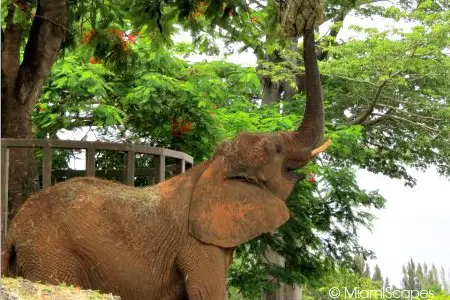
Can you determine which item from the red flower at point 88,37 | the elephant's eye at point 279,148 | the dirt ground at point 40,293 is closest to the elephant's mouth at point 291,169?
the elephant's eye at point 279,148

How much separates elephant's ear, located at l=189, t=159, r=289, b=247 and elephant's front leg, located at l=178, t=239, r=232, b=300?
9 centimetres

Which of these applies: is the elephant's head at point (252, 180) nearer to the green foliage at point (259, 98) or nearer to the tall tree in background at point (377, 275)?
the green foliage at point (259, 98)

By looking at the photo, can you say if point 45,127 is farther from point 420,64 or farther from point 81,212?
point 420,64

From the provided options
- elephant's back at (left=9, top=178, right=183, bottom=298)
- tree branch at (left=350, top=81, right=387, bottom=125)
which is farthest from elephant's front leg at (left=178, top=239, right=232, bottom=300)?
tree branch at (left=350, top=81, right=387, bottom=125)

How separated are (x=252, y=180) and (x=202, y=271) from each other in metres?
0.96

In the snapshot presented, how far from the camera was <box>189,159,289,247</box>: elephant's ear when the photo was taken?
22.0 feet

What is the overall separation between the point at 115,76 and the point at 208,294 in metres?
7.37

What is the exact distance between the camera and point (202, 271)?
6617mm

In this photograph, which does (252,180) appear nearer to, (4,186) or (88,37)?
(4,186)

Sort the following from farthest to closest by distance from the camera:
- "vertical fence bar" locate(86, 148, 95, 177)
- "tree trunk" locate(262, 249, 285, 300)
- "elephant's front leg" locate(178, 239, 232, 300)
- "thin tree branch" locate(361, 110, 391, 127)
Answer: "thin tree branch" locate(361, 110, 391, 127)
"tree trunk" locate(262, 249, 285, 300)
"vertical fence bar" locate(86, 148, 95, 177)
"elephant's front leg" locate(178, 239, 232, 300)

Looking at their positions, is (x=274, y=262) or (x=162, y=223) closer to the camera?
(x=162, y=223)

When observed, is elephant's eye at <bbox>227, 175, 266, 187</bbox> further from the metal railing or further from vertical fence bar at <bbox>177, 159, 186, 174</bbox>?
vertical fence bar at <bbox>177, 159, 186, 174</bbox>

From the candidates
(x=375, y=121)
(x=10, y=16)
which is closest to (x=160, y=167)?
(x=10, y=16)

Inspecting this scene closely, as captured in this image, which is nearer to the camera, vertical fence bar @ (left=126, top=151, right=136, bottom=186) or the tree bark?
vertical fence bar @ (left=126, top=151, right=136, bottom=186)
